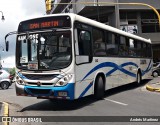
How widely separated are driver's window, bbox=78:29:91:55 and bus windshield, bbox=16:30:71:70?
1.91 feet

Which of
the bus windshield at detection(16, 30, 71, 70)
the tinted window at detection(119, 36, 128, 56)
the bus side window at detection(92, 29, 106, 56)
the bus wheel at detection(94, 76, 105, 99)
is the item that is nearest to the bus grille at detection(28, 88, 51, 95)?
the bus windshield at detection(16, 30, 71, 70)

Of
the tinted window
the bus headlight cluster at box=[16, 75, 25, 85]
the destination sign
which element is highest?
the destination sign

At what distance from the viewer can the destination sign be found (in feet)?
39.8

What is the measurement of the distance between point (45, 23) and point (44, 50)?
3.26 feet

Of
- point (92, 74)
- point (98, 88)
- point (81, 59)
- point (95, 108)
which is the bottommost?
point (95, 108)

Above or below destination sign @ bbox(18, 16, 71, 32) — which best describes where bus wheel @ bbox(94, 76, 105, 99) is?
below

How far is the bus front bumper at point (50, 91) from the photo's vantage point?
11.5 meters

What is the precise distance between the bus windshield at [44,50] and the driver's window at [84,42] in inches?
23.0

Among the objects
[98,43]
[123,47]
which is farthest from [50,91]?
[123,47]

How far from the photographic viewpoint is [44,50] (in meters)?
12.2

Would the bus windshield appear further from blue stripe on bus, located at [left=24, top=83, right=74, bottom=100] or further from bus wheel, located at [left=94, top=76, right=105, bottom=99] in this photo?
bus wheel, located at [left=94, top=76, right=105, bottom=99]

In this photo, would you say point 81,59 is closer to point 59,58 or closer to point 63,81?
point 59,58

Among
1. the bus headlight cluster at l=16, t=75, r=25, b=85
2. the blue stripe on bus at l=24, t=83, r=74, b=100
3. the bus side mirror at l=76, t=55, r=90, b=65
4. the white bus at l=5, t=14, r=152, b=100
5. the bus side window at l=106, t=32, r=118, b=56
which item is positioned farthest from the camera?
the bus side window at l=106, t=32, r=118, b=56

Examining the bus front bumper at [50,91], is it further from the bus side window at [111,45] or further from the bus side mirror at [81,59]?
the bus side window at [111,45]
